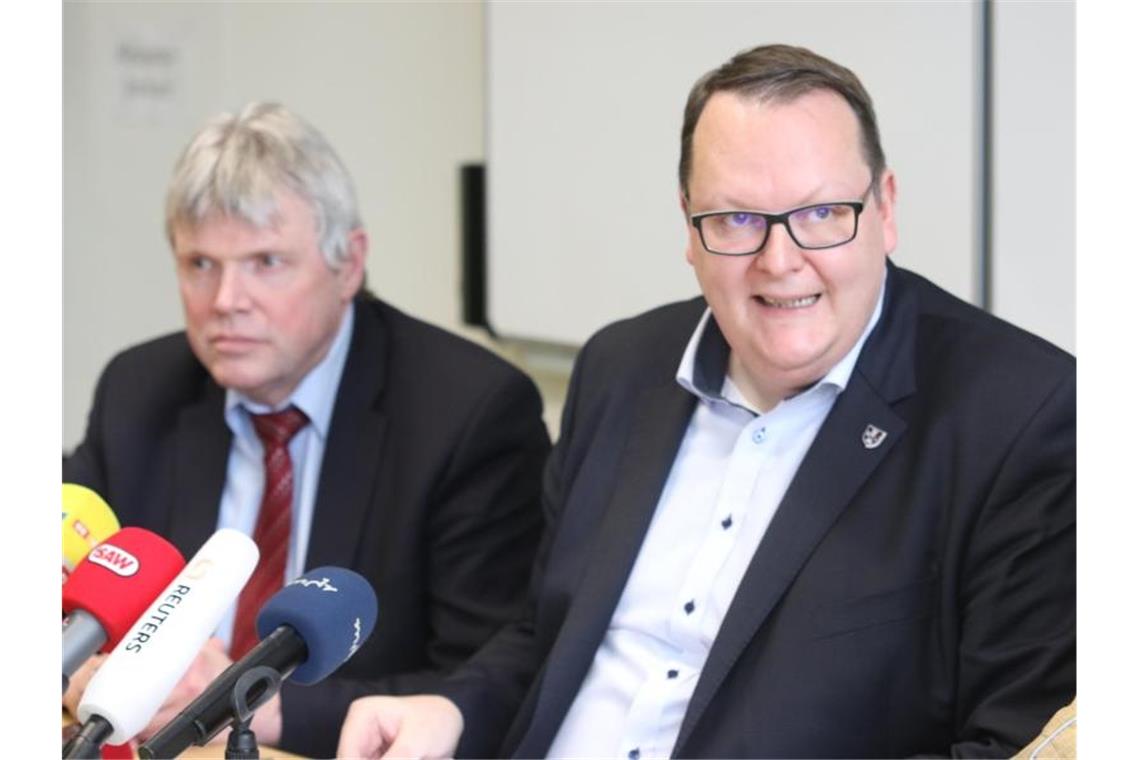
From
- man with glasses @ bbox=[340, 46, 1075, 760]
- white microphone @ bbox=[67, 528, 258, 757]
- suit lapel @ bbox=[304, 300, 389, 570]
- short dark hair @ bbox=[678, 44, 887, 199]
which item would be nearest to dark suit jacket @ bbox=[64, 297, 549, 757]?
suit lapel @ bbox=[304, 300, 389, 570]

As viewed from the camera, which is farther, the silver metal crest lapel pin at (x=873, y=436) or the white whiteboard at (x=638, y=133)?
the white whiteboard at (x=638, y=133)

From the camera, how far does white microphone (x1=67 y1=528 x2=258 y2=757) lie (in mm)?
1204

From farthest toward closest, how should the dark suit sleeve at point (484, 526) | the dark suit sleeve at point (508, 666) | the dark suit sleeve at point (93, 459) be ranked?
1. the dark suit sleeve at point (93, 459)
2. the dark suit sleeve at point (484, 526)
3. the dark suit sleeve at point (508, 666)

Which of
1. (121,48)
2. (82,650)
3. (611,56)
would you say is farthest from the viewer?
(121,48)

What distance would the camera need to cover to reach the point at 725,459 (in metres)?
2.07

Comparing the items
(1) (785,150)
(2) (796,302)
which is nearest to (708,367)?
(2) (796,302)

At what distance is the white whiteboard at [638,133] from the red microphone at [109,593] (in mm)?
1594

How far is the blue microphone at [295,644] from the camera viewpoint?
1231mm

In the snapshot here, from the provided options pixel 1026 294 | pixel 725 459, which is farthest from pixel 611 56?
pixel 725 459

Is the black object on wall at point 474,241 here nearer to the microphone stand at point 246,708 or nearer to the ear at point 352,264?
the ear at point 352,264

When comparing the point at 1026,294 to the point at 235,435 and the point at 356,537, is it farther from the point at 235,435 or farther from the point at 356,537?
the point at 235,435

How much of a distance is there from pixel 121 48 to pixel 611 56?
173 centimetres

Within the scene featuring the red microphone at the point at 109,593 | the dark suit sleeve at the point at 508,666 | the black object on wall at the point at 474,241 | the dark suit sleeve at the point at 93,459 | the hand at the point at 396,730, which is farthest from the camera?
the black object on wall at the point at 474,241

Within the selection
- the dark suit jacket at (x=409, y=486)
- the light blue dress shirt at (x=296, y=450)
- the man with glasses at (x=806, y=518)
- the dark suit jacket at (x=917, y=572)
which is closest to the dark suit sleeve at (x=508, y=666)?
the man with glasses at (x=806, y=518)
